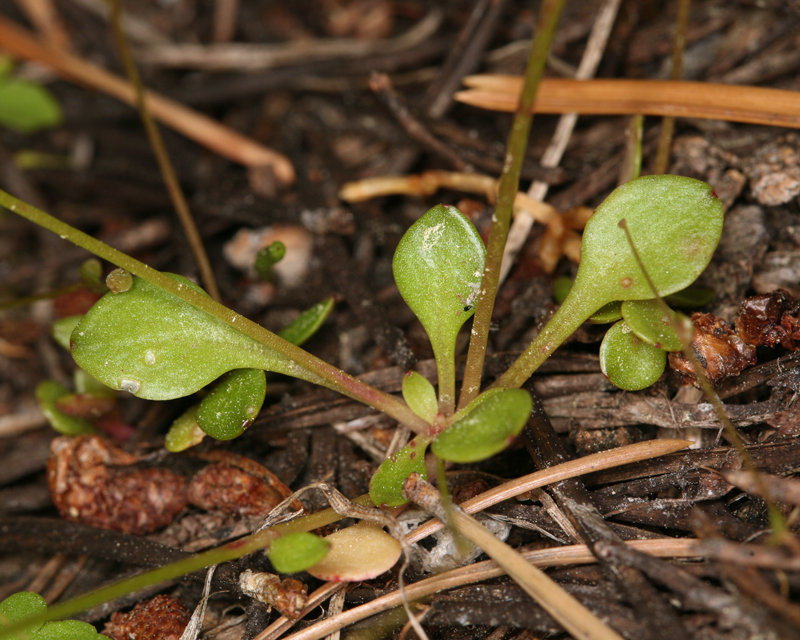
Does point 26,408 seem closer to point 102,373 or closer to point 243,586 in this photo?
point 102,373

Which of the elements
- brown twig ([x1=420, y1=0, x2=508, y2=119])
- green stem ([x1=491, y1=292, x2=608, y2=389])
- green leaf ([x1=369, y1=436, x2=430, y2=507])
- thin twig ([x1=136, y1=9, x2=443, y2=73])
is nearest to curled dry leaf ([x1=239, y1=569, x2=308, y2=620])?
green leaf ([x1=369, y1=436, x2=430, y2=507])

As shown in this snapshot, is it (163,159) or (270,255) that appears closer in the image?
(270,255)

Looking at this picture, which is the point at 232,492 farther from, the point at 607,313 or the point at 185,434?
the point at 607,313

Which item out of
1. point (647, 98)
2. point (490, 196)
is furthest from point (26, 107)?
point (647, 98)

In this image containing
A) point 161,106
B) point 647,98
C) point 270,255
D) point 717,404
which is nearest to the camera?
point 717,404

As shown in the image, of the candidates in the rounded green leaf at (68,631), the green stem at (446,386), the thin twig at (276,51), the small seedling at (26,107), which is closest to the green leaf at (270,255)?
the green stem at (446,386)

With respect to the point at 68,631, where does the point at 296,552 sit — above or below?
above

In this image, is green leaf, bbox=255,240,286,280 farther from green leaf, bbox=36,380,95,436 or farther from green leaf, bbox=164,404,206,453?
green leaf, bbox=36,380,95,436
